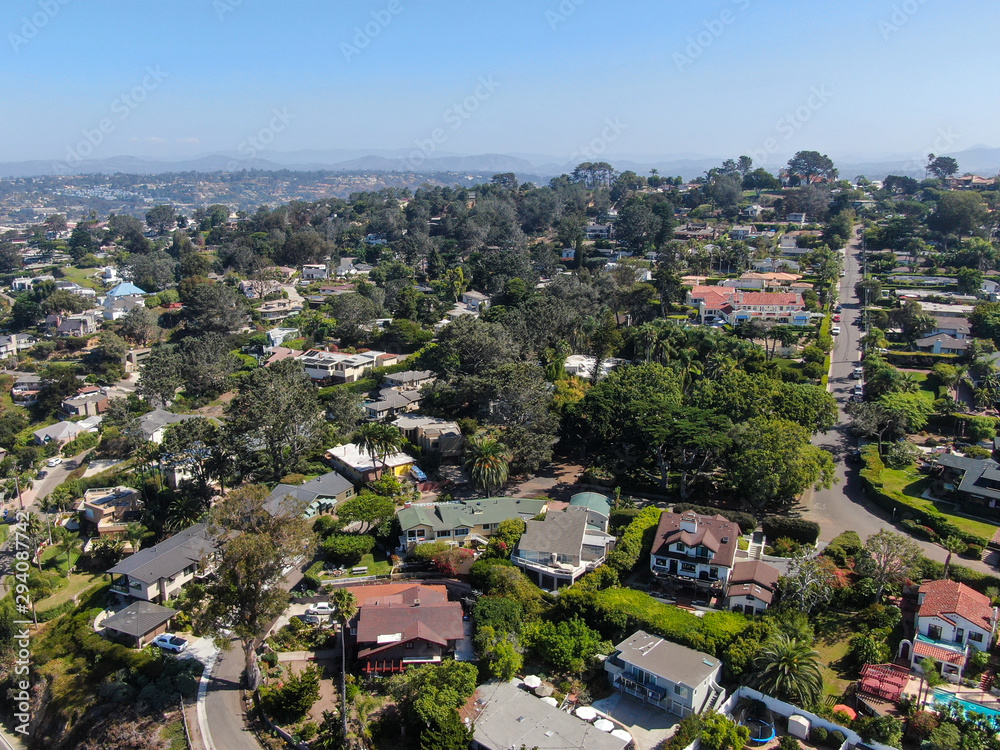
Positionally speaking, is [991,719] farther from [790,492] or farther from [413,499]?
[413,499]

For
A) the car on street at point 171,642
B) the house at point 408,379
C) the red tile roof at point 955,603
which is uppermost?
the house at point 408,379

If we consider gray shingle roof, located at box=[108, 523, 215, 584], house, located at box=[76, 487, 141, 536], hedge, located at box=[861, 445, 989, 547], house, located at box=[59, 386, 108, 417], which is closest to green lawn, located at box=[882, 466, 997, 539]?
hedge, located at box=[861, 445, 989, 547]

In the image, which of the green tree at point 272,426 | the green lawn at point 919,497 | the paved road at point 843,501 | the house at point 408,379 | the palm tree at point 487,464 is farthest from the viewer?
the house at point 408,379

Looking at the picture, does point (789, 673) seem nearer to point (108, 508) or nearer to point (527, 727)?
point (527, 727)

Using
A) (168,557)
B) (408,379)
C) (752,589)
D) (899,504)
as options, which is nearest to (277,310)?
(408,379)

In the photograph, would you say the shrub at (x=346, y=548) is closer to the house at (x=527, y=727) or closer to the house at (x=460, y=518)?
the house at (x=460, y=518)

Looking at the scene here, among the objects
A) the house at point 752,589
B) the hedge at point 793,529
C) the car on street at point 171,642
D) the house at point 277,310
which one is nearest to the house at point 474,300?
the house at point 277,310

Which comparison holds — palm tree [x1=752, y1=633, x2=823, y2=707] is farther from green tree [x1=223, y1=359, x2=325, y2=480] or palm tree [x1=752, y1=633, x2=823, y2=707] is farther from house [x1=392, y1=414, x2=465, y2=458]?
green tree [x1=223, y1=359, x2=325, y2=480]
